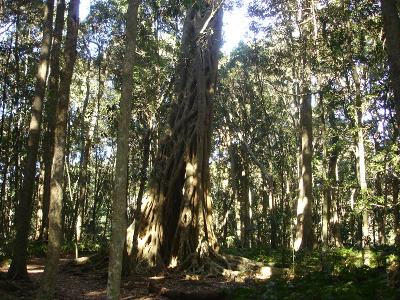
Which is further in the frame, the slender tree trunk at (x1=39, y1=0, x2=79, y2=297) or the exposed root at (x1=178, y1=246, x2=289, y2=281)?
the exposed root at (x1=178, y1=246, x2=289, y2=281)

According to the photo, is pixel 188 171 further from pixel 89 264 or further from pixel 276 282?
pixel 276 282

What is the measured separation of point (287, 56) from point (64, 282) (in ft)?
44.5

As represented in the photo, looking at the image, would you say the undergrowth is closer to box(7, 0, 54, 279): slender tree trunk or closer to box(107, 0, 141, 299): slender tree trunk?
box(107, 0, 141, 299): slender tree trunk

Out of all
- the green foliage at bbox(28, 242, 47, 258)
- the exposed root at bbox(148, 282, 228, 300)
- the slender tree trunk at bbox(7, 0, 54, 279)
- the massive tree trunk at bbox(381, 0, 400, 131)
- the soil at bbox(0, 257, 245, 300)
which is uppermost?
the massive tree trunk at bbox(381, 0, 400, 131)

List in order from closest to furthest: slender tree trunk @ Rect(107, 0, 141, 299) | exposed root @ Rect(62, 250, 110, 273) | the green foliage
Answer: slender tree trunk @ Rect(107, 0, 141, 299)
exposed root @ Rect(62, 250, 110, 273)
the green foliage

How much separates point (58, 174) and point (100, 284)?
3.68 metres

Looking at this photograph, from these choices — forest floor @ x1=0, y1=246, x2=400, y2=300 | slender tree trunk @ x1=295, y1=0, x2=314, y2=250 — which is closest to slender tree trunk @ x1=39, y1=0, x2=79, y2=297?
forest floor @ x1=0, y1=246, x2=400, y2=300

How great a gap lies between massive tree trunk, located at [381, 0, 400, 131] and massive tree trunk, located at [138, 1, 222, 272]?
6427 millimetres

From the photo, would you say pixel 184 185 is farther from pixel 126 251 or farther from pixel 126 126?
pixel 126 126

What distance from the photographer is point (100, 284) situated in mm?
8367

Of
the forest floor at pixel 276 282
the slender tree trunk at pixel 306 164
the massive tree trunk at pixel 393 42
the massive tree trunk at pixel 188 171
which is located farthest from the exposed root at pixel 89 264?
the massive tree trunk at pixel 393 42

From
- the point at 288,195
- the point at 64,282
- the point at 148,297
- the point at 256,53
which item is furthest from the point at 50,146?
the point at 288,195

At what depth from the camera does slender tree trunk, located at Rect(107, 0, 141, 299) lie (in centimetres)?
520

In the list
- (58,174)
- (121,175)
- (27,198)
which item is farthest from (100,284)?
(121,175)
